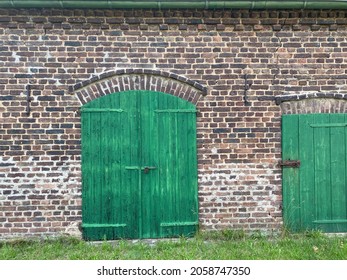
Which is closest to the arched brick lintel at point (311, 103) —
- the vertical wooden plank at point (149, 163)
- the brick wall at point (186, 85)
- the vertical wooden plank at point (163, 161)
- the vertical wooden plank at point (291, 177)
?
the brick wall at point (186, 85)

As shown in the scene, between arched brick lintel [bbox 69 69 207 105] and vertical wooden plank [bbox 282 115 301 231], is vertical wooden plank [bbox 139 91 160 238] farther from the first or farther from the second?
vertical wooden plank [bbox 282 115 301 231]

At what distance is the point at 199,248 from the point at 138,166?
5.18 feet

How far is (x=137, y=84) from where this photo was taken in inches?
234

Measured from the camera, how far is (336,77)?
241 inches

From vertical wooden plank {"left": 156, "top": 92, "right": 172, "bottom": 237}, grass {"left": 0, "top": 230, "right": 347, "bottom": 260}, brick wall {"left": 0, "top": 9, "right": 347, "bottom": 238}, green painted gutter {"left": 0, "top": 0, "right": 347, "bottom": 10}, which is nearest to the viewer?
grass {"left": 0, "top": 230, "right": 347, "bottom": 260}

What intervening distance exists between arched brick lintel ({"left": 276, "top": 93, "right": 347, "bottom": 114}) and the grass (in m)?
1.98

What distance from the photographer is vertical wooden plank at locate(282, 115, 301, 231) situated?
6.01 meters

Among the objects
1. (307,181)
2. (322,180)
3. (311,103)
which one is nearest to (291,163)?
(307,181)

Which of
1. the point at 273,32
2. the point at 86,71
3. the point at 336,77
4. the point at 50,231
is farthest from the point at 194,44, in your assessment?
the point at 50,231

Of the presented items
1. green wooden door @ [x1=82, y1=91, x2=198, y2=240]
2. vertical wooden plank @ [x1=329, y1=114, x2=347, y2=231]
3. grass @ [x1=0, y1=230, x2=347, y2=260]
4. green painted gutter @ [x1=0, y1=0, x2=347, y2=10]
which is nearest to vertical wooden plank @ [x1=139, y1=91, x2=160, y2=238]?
green wooden door @ [x1=82, y1=91, x2=198, y2=240]

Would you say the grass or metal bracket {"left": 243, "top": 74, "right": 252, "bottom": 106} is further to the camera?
metal bracket {"left": 243, "top": 74, "right": 252, "bottom": 106}

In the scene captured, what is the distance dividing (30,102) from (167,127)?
2202 millimetres

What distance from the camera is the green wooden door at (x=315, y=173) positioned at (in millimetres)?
6012

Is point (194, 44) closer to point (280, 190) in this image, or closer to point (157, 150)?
point (157, 150)
